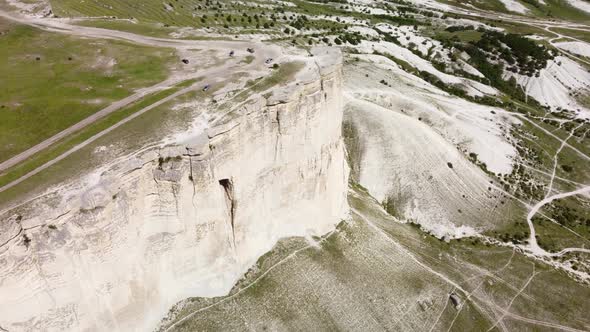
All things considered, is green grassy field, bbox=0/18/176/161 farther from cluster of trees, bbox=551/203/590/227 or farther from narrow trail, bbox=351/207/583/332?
cluster of trees, bbox=551/203/590/227

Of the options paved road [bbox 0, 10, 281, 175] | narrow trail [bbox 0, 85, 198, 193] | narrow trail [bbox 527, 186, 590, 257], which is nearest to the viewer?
narrow trail [bbox 0, 85, 198, 193]

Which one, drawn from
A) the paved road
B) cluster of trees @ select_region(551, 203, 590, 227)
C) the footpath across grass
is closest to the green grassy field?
the paved road

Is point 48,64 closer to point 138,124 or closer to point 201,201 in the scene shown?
point 138,124

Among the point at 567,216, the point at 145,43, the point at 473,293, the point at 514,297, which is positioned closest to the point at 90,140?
the point at 145,43

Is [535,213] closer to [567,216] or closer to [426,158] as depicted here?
[567,216]

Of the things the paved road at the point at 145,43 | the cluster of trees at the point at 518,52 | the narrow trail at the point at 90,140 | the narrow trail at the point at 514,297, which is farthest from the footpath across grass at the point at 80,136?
the cluster of trees at the point at 518,52

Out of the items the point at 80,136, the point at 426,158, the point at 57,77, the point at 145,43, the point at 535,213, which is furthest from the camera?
the point at 535,213

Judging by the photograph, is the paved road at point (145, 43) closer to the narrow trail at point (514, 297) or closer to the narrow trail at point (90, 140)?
the narrow trail at point (90, 140)

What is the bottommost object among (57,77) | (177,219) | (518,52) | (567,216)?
(567,216)
